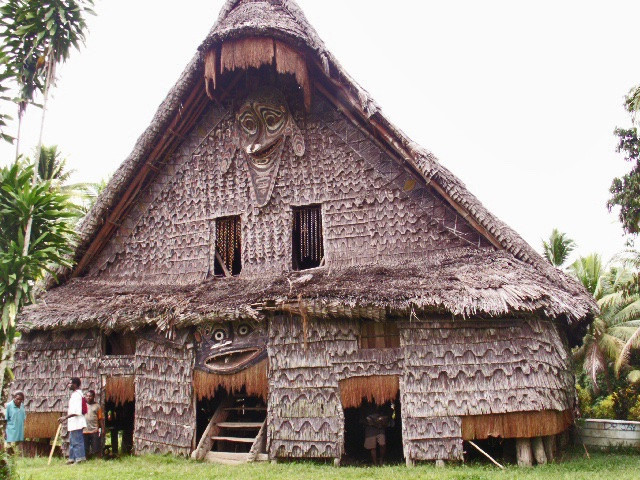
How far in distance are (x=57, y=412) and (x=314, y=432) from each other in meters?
5.48

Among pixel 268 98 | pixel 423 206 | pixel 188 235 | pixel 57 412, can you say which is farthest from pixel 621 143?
pixel 57 412

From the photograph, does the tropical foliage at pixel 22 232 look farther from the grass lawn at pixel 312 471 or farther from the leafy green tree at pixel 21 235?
the grass lawn at pixel 312 471

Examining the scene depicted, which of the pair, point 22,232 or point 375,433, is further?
point 375,433

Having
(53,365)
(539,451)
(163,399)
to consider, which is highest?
(53,365)

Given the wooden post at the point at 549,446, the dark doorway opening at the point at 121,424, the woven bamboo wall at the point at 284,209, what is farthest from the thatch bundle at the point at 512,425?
the dark doorway opening at the point at 121,424

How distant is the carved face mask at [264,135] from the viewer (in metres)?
12.3

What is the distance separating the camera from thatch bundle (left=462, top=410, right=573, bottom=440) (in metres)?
9.39

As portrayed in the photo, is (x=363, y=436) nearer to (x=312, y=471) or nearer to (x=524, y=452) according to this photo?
(x=312, y=471)

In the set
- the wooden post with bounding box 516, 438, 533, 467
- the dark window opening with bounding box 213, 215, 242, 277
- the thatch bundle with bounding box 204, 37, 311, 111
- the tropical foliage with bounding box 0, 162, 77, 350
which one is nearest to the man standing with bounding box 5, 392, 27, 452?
the tropical foliage with bounding box 0, 162, 77, 350

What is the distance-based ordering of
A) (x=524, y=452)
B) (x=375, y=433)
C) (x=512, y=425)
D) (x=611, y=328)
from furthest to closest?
1. (x=611, y=328)
2. (x=375, y=433)
3. (x=524, y=452)
4. (x=512, y=425)

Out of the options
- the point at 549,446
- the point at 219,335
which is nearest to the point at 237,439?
the point at 219,335

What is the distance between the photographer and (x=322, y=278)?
10820 millimetres

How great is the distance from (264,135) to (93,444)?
707 centimetres

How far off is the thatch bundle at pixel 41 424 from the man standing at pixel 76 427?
119 cm
